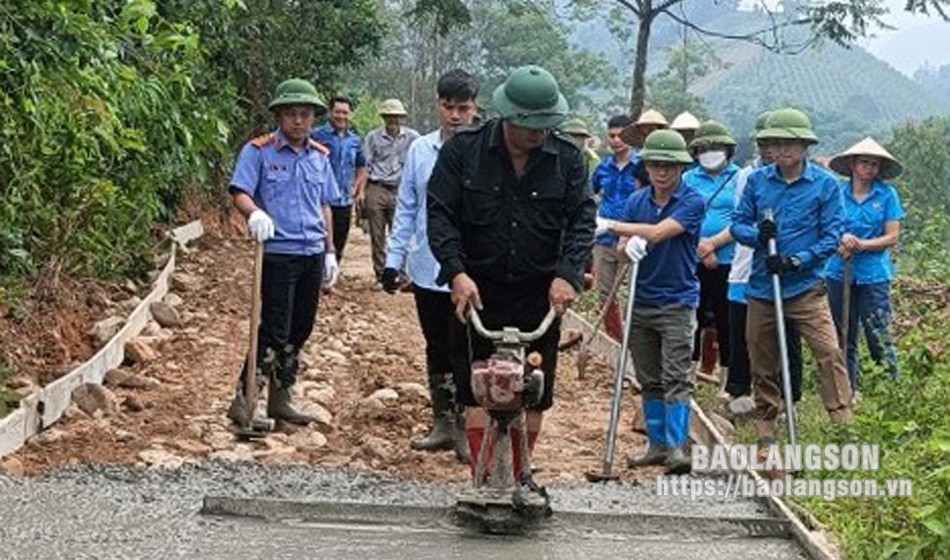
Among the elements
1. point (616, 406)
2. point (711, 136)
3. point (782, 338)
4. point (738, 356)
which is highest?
point (711, 136)

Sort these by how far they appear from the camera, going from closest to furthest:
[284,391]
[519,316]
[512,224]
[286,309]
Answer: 1. [512,224]
2. [519,316]
3. [286,309]
4. [284,391]

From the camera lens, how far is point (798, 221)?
7.45 meters

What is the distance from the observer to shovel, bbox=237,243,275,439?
7.64 meters

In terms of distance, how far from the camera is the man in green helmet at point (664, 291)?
7293mm

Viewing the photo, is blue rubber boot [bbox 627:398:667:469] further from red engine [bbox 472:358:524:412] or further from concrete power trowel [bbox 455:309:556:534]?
red engine [bbox 472:358:524:412]

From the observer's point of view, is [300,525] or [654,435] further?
[654,435]

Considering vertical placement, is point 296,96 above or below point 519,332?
above

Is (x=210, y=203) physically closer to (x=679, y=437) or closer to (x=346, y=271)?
(x=346, y=271)

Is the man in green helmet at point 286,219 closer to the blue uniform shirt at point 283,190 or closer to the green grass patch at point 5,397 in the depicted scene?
the blue uniform shirt at point 283,190

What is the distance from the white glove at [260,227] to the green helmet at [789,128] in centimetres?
256

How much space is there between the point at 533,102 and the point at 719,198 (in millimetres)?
3752

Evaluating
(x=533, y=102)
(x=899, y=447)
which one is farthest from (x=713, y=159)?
(x=533, y=102)

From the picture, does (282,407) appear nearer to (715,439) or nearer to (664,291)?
(664,291)

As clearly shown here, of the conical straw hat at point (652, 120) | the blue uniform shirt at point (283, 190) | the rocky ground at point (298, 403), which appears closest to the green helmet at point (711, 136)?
the conical straw hat at point (652, 120)
